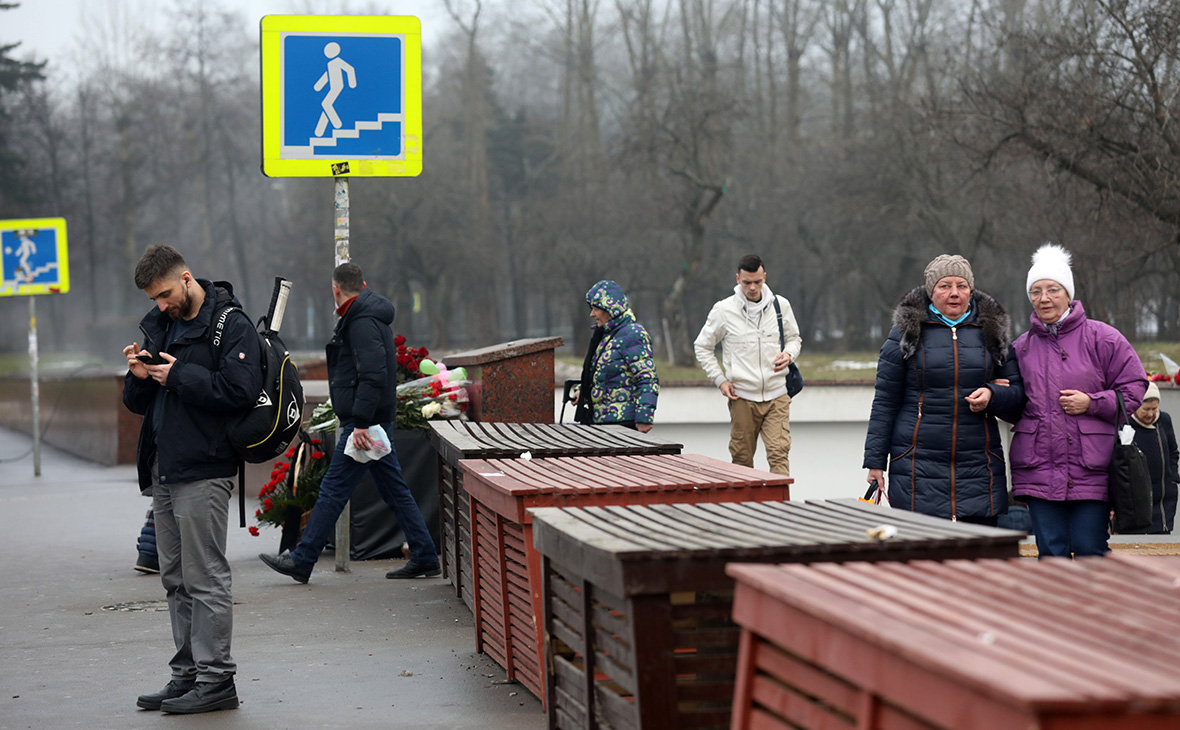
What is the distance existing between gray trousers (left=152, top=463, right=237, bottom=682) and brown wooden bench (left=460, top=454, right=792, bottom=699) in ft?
3.54

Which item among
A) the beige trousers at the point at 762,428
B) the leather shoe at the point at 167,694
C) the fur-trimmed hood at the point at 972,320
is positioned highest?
the fur-trimmed hood at the point at 972,320

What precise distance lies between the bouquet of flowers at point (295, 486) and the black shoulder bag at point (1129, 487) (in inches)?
218

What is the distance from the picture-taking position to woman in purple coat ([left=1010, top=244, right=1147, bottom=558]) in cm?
603

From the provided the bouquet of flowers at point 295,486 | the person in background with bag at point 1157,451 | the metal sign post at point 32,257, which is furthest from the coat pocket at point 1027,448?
the metal sign post at point 32,257

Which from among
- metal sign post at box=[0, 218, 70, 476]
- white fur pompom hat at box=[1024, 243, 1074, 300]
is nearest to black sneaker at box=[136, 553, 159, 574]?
white fur pompom hat at box=[1024, 243, 1074, 300]

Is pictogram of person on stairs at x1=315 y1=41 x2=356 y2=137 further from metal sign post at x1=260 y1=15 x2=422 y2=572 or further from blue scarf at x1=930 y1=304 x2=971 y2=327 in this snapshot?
blue scarf at x1=930 y1=304 x2=971 y2=327

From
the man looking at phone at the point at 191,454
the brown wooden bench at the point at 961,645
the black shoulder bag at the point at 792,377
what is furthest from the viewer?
the black shoulder bag at the point at 792,377

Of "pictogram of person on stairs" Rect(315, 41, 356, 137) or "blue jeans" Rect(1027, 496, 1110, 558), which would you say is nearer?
"blue jeans" Rect(1027, 496, 1110, 558)

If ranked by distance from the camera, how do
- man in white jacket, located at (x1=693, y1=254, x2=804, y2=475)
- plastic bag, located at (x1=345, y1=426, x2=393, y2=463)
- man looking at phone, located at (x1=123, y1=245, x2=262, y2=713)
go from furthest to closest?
man in white jacket, located at (x1=693, y1=254, x2=804, y2=475) < plastic bag, located at (x1=345, y1=426, x2=393, y2=463) < man looking at phone, located at (x1=123, y1=245, x2=262, y2=713)

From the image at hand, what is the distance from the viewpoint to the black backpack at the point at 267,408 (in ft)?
18.0

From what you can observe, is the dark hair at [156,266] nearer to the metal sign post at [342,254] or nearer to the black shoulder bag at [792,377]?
the metal sign post at [342,254]

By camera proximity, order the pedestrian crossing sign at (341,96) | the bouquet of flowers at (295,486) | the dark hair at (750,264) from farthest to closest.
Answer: the dark hair at (750,264), the bouquet of flowers at (295,486), the pedestrian crossing sign at (341,96)

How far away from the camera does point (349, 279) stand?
8430 mm

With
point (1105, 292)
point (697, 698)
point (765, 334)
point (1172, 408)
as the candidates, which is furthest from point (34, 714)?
point (1105, 292)
